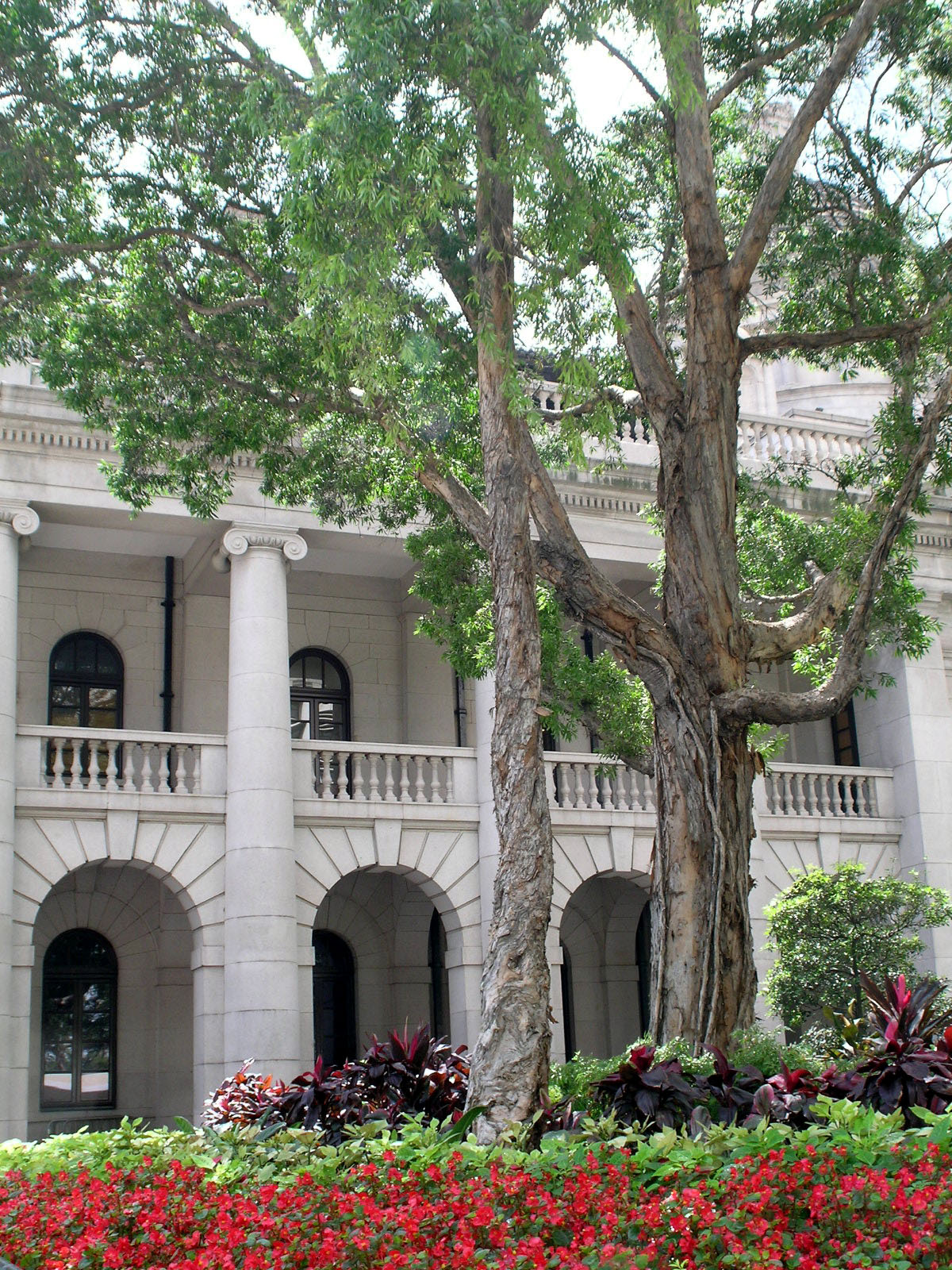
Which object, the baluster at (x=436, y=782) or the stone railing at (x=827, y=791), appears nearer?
the baluster at (x=436, y=782)

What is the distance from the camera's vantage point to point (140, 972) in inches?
842

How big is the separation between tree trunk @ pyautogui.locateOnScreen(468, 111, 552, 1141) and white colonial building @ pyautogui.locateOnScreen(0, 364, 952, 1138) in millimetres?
8004

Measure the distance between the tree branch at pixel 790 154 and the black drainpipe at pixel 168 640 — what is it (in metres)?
12.5

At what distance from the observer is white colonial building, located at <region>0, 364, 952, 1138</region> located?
1855 cm

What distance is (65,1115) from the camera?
20172 millimetres

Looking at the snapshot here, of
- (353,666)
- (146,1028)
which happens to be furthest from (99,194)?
(146,1028)

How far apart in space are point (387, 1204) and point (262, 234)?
958 centimetres

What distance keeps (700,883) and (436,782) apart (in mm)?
10159

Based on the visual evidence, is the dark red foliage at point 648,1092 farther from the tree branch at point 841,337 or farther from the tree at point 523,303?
the tree branch at point 841,337

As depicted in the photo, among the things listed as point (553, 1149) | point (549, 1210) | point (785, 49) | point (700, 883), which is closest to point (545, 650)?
point (700, 883)

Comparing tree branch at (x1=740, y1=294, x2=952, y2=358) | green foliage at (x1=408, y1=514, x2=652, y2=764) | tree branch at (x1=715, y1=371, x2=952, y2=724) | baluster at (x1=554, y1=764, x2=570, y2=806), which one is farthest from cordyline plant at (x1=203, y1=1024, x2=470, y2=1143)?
baluster at (x1=554, y1=764, x2=570, y2=806)

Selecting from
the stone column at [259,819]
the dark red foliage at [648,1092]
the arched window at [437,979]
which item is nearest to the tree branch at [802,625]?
the dark red foliage at [648,1092]

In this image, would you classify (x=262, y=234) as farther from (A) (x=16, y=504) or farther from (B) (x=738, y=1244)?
(B) (x=738, y=1244)

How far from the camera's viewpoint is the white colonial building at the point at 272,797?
18.5 metres
